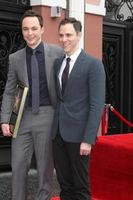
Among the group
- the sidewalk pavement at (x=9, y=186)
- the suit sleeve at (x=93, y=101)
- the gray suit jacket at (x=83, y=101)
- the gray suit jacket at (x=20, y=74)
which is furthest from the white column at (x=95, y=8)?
the suit sleeve at (x=93, y=101)

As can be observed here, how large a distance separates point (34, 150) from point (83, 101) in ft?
2.46

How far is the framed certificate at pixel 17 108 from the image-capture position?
13.5ft

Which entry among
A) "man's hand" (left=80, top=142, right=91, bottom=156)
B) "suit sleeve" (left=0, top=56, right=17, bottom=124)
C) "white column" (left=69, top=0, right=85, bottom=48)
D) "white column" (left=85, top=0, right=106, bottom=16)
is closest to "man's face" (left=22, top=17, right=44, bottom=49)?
"suit sleeve" (left=0, top=56, right=17, bottom=124)

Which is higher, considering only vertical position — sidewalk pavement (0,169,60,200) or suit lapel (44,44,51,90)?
suit lapel (44,44,51,90)

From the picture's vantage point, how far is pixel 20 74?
166 inches

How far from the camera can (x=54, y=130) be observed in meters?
4.02

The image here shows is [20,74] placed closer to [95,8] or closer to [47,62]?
[47,62]

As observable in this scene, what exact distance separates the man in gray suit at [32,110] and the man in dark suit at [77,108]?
0.61ft

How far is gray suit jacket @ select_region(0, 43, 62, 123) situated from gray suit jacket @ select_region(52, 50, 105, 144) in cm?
31

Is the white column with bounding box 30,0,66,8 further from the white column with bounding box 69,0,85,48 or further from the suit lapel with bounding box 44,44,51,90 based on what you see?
the suit lapel with bounding box 44,44,51,90

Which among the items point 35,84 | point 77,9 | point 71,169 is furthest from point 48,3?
point 71,169

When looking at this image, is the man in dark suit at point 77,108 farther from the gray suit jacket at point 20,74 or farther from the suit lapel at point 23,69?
the suit lapel at point 23,69

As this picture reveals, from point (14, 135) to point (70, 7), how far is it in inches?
115

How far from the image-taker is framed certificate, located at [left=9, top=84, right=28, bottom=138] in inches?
162
